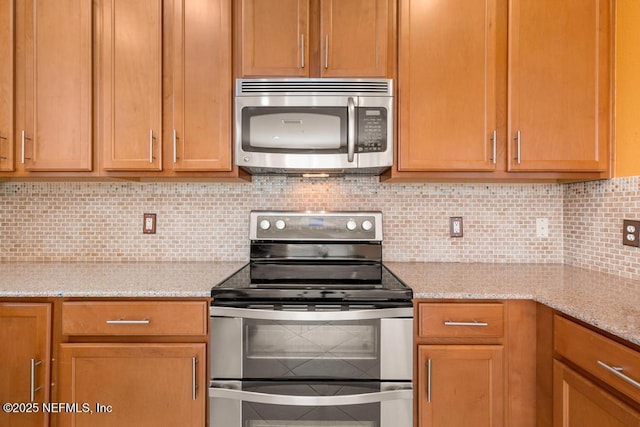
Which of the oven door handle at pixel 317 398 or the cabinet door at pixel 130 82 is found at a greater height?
the cabinet door at pixel 130 82

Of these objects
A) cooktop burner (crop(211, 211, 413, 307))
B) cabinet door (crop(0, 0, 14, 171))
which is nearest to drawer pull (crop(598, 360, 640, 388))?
cooktop burner (crop(211, 211, 413, 307))

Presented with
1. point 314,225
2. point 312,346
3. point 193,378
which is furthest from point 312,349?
point 314,225

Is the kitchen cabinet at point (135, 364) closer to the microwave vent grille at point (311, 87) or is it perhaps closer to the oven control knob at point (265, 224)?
the oven control knob at point (265, 224)

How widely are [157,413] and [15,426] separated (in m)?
0.54

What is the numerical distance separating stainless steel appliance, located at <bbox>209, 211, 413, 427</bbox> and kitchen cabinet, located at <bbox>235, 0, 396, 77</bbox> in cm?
97

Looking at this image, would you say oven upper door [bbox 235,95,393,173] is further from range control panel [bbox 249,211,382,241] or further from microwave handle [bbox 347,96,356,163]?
range control panel [bbox 249,211,382,241]

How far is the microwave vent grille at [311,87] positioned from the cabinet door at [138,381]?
1084 millimetres

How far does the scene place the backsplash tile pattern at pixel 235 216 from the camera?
199 centimetres

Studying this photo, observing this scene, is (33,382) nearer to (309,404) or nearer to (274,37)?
(309,404)

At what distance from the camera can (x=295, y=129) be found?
1.65 meters

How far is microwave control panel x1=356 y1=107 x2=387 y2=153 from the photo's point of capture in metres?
1.63

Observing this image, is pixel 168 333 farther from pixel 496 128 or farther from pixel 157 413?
pixel 496 128

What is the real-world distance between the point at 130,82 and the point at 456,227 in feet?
5.74

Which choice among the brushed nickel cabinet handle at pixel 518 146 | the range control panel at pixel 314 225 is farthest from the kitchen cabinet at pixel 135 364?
the brushed nickel cabinet handle at pixel 518 146
